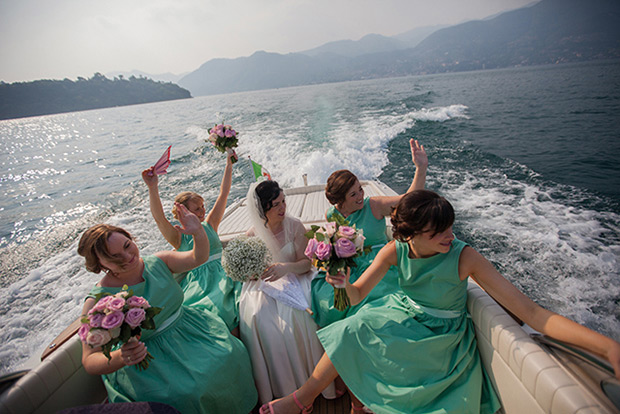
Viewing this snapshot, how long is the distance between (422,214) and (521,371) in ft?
2.62

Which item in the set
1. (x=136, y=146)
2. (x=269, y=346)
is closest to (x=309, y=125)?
(x=136, y=146)

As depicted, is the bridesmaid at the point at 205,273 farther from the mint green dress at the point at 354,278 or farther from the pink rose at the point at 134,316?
the pink rose at the point at 134,316

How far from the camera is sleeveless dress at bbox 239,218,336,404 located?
207 cm

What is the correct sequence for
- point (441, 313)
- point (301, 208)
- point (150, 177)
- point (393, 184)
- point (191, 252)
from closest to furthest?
point (441, 313) → point (191, 252) → point (150, 177) → point (301, 208) → point (393, 184)

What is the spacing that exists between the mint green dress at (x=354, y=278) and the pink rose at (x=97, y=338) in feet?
4.11

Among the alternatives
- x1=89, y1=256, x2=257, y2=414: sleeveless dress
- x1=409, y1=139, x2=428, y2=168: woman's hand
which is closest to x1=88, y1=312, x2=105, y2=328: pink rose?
x1=89, y1=256, x2=257, y2=414: sleeveless dress

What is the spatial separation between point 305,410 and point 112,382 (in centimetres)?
113

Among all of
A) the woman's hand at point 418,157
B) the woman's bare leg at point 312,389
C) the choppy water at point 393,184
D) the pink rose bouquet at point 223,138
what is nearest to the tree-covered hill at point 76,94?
the choppy water at point 393,184

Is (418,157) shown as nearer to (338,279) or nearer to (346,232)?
(346,232)

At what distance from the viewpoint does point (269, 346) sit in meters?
2.07

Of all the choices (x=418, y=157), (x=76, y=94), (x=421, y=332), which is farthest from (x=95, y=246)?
(x=76, y=94)

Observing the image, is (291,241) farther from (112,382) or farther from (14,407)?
(14,407)

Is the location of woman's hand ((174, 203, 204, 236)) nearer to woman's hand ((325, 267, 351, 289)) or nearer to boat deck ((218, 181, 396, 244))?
woman's hand ((325, 267, 351, 289))

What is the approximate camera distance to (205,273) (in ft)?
8.60
